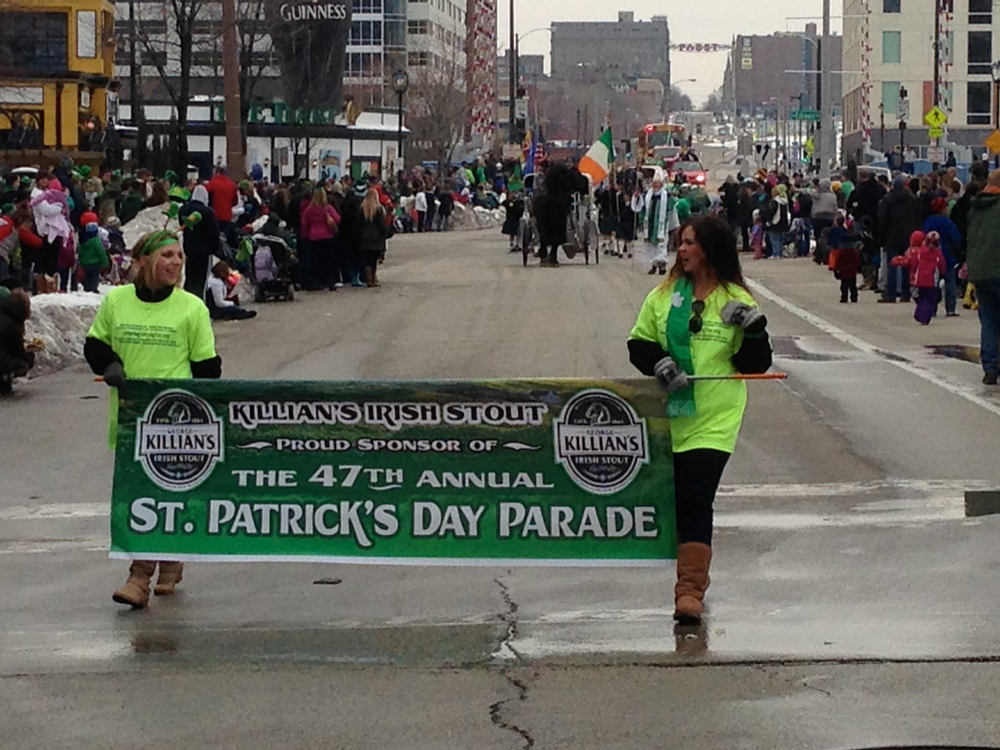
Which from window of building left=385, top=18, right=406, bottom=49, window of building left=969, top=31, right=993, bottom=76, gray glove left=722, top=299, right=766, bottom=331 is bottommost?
gray glove left=722, top=299, right=766, bottom=331

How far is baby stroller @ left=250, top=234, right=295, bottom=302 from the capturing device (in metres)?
27.6

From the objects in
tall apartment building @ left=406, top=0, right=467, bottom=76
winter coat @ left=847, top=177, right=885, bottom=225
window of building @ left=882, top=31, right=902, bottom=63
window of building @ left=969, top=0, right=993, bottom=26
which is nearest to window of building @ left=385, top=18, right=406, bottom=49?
tall apartment building @ left=406, top=0, right=467, bottom=76

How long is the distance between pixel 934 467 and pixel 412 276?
22.0 meters

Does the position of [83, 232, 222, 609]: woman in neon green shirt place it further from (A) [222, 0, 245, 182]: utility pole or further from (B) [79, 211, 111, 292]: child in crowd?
(A) [222, 0, 245, 182]: utility pole

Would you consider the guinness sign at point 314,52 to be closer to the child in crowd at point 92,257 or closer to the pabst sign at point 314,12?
the pabst sign at point 314,12

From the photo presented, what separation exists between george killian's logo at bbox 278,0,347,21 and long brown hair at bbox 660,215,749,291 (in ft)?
182

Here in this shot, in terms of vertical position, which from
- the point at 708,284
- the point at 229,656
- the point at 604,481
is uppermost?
the point at 708,284

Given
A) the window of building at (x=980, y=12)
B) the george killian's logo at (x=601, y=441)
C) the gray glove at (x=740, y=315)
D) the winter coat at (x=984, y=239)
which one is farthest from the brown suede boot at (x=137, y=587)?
the window of building at (x=980, y=12)

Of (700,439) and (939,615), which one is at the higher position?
(700,439)

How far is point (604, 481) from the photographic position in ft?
26.3

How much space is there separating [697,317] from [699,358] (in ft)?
0.54

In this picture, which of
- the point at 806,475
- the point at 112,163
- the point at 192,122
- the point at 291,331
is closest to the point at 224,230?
Result: the point at 291,331

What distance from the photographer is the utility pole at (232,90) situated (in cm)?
3947

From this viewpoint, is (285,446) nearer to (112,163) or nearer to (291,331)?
(291,331)
